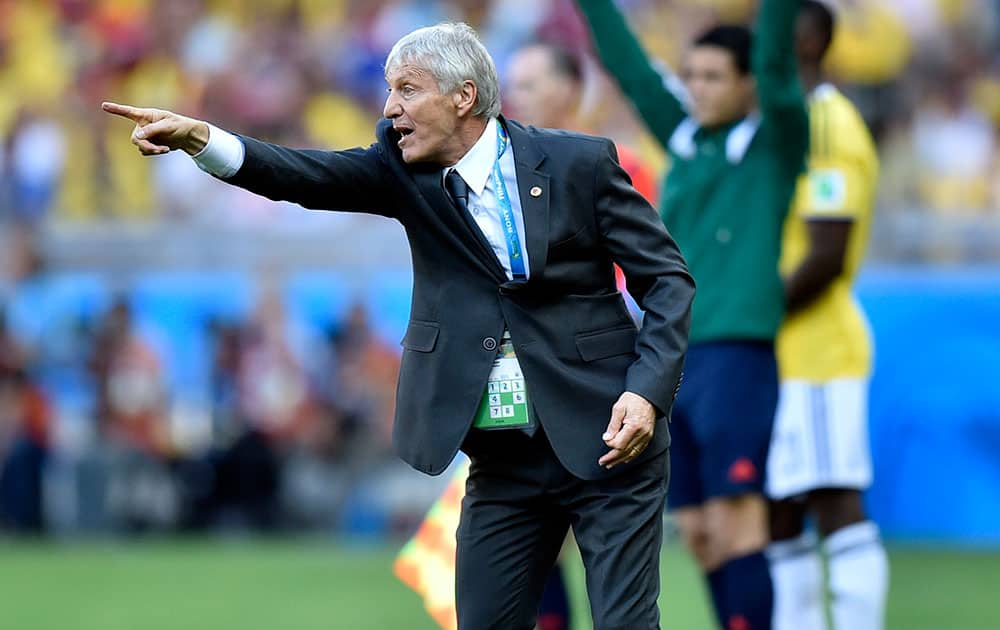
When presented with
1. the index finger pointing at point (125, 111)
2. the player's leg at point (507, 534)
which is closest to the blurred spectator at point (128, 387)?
the player's leg at point (507, 534)

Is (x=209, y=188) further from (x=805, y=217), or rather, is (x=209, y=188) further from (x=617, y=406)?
(x=617, y=406)

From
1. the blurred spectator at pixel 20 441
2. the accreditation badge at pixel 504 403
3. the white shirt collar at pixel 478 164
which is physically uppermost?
the white shirt collar at pixel 478 164

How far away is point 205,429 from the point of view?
1235 centimetres

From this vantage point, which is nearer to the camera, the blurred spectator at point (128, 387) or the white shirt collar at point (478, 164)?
the white shirt collar at point (478, 164)

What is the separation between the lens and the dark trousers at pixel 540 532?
4715 millimetres

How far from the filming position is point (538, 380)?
15.5 ft

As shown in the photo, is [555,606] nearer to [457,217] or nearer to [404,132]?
[457,217]

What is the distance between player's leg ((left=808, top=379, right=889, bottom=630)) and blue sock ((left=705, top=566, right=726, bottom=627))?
1.38ft

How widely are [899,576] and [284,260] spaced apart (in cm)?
505

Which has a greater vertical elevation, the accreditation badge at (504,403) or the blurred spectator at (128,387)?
the accreditation badge at (504,403)

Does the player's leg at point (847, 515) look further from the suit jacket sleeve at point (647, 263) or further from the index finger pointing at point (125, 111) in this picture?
the index finger pointing at point (125, 111)

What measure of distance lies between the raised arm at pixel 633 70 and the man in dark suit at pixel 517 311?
6.53 ft

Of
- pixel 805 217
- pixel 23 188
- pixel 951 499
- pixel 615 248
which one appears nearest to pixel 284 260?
pixel 23 188

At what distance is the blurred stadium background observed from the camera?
10648mm
